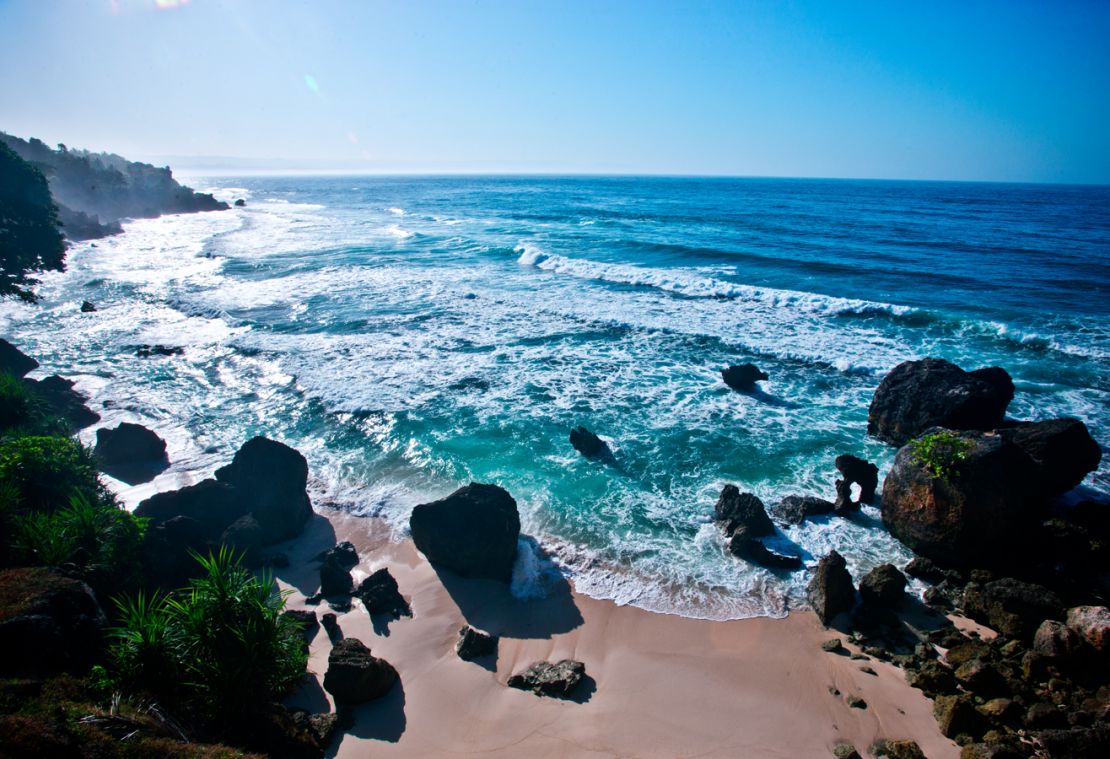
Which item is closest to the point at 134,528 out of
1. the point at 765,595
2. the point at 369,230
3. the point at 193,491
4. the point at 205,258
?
the point at 193,491

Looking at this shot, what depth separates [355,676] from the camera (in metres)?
6.97

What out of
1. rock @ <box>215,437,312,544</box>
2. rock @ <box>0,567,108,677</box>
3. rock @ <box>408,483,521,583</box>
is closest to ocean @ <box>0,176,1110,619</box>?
rock @ <box>408,483,521,583</box>

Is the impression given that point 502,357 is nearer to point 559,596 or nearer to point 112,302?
point 559,596

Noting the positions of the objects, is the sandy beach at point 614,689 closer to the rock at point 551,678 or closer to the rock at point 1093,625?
the rock at point 551,678

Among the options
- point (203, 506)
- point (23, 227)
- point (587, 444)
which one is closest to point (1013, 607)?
point (587, 444)

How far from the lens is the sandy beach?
257 inches

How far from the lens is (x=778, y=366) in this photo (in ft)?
64.2

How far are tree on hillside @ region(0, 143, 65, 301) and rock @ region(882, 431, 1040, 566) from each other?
2550cm

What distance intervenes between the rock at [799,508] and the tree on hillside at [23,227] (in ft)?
76.5

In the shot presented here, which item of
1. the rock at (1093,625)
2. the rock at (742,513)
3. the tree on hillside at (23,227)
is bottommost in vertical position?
the rock at (742,513)

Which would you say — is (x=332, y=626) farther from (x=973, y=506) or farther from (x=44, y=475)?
(x=973, y=506)

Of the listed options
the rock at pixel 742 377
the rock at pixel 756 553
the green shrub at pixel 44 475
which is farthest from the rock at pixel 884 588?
the green shrub at pixel 44 475

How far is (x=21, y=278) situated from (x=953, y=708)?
85.4ft

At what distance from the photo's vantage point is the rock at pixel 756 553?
32.1 feet
